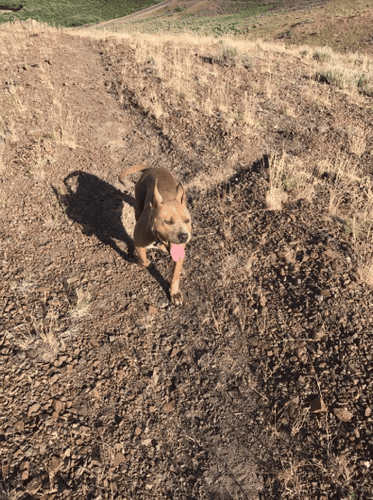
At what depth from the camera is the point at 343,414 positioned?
3.06 meters

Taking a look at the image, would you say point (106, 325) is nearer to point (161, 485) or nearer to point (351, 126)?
point (161, 485)

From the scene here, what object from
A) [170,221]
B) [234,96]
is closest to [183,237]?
[170,221]

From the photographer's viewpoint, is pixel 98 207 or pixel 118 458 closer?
pixel 118 458

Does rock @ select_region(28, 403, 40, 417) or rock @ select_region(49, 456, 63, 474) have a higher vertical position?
rock @ select_region(28, 403, 40, 417)

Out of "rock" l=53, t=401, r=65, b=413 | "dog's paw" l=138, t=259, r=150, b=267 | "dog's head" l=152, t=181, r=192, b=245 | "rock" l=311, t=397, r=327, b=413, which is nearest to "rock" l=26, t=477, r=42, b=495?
"rock" l=53, t=401, r=65, b=413

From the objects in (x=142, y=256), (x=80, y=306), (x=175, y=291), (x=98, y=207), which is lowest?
(x=175, y=291)

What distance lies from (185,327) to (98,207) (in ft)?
11.1

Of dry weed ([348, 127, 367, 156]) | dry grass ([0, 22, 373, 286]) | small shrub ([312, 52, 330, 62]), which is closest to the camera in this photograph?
dry grass ([0, 22, 373, 286])

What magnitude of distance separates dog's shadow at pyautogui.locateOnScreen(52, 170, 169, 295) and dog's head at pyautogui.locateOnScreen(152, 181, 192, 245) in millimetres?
1451

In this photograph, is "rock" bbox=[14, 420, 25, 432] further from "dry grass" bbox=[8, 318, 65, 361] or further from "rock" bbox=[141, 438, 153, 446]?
"rock" bbox=[141, 438, 153, 446]

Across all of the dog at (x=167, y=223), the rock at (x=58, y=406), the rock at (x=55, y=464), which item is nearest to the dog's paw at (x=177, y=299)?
the dog at (x=167, y=223)

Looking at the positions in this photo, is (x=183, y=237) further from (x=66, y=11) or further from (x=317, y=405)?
(x=66, y=11)

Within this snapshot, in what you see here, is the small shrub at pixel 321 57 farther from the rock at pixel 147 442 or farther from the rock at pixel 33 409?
the rock at pixel 33 409

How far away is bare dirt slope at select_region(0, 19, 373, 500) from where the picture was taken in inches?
110
